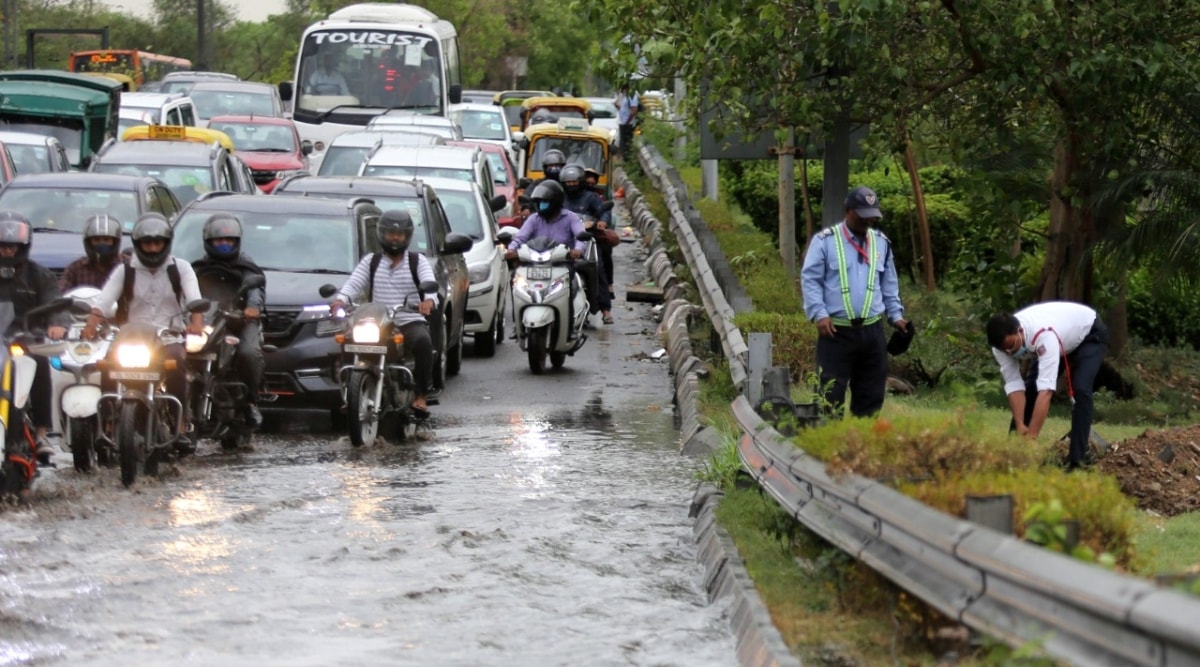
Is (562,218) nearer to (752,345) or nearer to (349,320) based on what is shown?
(349,320)

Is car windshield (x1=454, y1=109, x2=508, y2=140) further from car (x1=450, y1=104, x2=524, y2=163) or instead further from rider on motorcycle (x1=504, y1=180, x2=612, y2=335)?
rider on motorcycle (x1=504, y1=180, x2=612, y2=335)

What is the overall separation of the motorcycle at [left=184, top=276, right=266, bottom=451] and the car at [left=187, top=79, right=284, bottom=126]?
27.8 m

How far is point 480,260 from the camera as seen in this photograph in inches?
768

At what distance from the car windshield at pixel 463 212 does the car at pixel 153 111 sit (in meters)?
13.1

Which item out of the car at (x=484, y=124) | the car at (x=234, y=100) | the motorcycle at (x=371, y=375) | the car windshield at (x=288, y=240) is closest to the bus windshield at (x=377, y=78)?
the car at (x=484, y=124)

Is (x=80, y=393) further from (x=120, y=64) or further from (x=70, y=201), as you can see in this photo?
(x=120, y=64)

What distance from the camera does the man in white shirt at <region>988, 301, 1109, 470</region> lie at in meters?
10.6

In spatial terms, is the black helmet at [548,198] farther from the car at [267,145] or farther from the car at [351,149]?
the car at [267,145]

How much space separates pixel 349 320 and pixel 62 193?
17.5 ft

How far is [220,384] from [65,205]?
5470mm

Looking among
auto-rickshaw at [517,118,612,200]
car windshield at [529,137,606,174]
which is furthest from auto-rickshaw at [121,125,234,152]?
car windshield at [529,137,606,174]

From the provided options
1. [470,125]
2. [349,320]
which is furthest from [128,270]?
[470,125]

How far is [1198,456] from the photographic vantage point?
11.3 metres

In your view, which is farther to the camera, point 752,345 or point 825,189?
point 825,189
